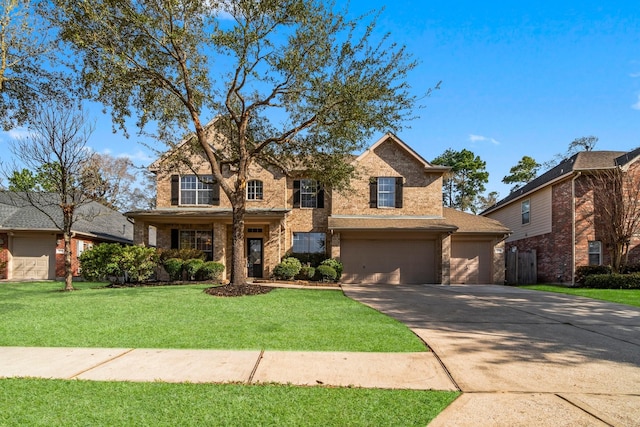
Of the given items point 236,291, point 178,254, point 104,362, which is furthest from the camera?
point 178,254

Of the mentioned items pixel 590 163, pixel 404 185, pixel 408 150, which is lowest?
pixel 404 185

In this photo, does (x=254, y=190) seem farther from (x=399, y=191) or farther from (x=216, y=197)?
(x=399, y=191)

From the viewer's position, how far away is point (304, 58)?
1220 cm

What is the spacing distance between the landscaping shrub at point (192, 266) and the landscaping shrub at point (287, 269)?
134 inches

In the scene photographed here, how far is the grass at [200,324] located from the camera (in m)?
6.04

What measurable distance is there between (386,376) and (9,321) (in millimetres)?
7292

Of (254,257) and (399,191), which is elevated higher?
(399,191)

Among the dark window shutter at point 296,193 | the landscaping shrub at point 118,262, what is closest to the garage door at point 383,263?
the dark window shutter at point 296,193

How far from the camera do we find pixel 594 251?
19.7m

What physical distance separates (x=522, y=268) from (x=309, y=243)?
12.1 m

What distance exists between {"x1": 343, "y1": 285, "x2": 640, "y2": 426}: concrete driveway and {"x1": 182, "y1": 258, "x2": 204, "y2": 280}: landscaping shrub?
9907mm

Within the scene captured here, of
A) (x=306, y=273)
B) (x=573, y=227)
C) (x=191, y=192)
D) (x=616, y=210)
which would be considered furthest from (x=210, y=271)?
(x=616, y=210)

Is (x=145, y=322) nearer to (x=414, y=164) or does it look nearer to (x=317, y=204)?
(x=317, y=204)

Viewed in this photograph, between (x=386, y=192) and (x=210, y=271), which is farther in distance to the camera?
(x=386, y=192)
